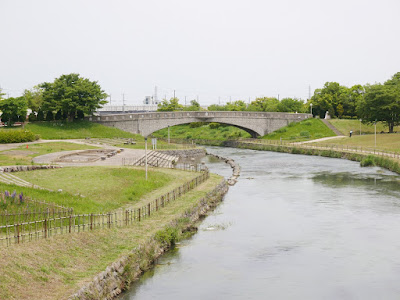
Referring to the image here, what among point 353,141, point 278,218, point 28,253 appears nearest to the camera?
point 28,253

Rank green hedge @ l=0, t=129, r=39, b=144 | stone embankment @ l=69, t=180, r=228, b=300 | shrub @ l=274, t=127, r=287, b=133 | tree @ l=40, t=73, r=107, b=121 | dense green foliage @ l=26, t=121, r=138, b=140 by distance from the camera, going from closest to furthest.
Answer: stone embankment @ l=69, t=180, r=228, b=300, green hedge @ l=0, t=129, r=39, b=144, dense green foliage @ l=26, t=121, r=138, b=140, tree @ l=40, t=73, r=107, b=121, shrub @ l=274, t=127, r=287, b=133

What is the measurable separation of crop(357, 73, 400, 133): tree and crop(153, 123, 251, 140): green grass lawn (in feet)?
111

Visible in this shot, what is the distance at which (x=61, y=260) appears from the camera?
80.6ft

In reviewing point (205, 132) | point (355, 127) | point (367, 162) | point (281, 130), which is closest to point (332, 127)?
point (355, 127)

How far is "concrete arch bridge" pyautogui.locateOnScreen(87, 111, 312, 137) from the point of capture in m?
112

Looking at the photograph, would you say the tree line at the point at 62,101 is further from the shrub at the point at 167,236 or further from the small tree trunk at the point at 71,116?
the shrub at the point at 167,236

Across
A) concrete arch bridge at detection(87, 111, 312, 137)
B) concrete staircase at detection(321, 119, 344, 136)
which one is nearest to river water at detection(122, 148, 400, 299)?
concrete arch bridge at detection(87, 111, 312, 137)

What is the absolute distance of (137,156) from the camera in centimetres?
7219

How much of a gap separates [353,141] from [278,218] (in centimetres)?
6935

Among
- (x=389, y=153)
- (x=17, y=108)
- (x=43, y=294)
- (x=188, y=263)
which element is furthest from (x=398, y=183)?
(x=17, y=108)

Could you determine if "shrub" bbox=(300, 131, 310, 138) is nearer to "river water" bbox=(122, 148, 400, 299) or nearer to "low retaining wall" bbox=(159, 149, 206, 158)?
"low retaining wall" bbox=(159, 149, 206, 158)

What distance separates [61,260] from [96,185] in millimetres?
20121

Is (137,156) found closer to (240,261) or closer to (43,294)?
(240,261)

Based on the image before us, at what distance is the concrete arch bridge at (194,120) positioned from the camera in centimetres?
11150
